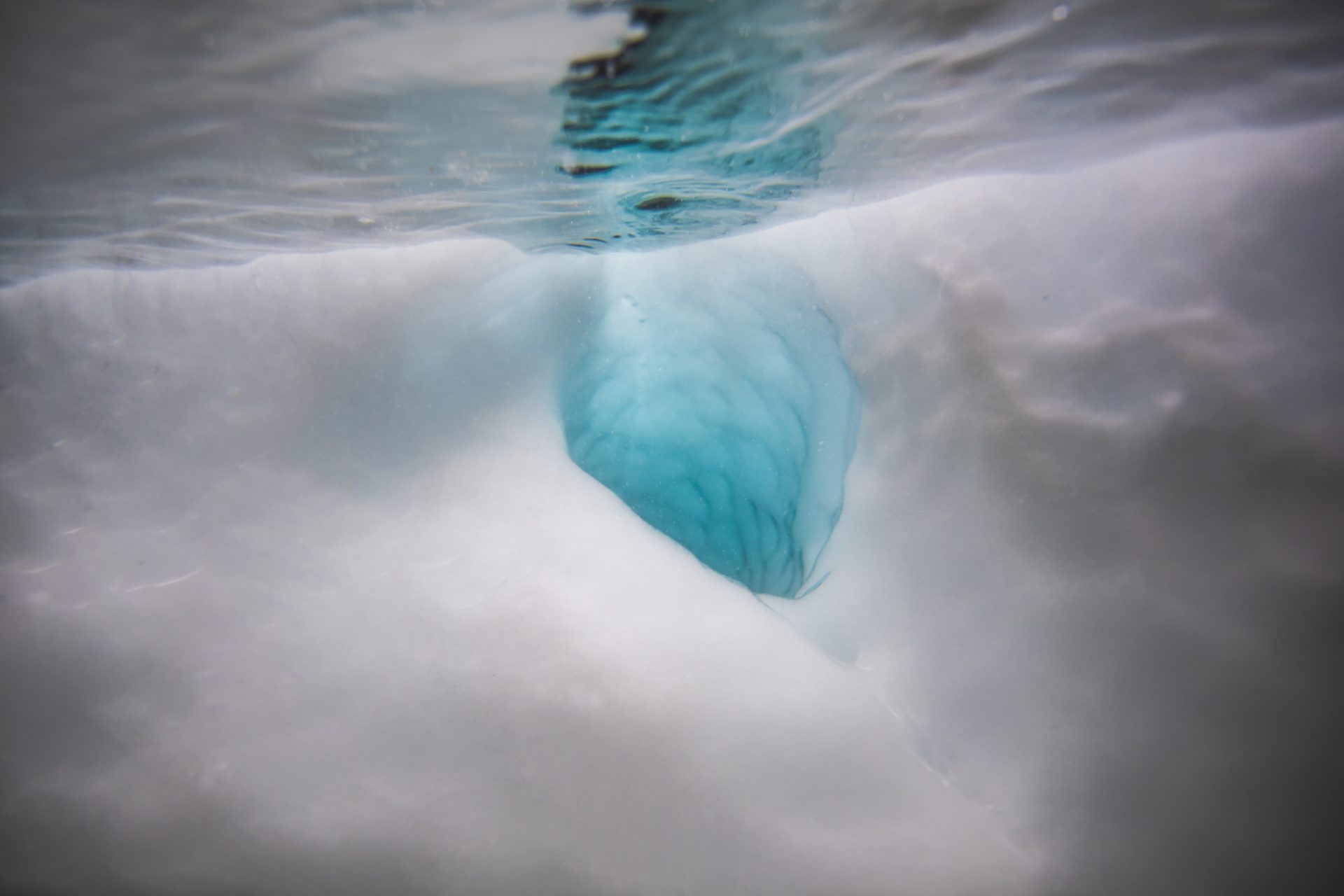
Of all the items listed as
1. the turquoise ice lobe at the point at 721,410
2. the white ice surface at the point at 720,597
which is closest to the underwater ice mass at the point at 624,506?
the white ice surface at the point at 720,597

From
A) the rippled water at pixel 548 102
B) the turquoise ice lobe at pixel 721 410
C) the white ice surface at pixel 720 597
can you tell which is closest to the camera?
the rippled water at pixel 548 102

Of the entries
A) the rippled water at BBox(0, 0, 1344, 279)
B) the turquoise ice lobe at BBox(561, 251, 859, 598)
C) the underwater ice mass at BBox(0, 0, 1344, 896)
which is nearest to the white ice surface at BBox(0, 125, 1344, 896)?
the underwater ice mass at BBox(0, 0, 1344, 896)

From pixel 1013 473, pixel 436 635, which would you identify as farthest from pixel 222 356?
pixel 1013 473

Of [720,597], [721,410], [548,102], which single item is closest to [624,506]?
[720,597]

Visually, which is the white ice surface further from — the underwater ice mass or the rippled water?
the rippled water

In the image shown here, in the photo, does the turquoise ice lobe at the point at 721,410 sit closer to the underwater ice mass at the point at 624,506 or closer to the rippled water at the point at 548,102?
the underwater ice mass at the point at 624,506

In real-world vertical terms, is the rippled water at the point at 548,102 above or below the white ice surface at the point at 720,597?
above

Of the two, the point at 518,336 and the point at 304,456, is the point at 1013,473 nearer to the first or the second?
the point at 518,336
